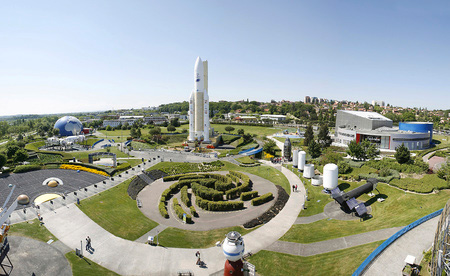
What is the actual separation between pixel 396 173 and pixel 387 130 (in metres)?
47.7

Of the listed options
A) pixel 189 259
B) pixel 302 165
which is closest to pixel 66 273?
pixel 189 259

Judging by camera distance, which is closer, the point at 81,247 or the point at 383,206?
the point at 81,247

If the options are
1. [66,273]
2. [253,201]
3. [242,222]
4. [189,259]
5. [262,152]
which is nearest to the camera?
[66,273]

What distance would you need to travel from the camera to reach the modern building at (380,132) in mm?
78500

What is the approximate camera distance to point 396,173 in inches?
1762

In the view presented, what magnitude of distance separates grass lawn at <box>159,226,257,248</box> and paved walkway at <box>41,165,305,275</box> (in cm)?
100

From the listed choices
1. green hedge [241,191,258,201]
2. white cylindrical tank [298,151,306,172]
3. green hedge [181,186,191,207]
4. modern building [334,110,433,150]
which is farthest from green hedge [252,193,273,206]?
modern building [334,110,433,150]

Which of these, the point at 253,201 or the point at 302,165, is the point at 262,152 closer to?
the point at 302,165

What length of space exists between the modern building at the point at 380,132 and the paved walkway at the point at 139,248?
6141 centimetres

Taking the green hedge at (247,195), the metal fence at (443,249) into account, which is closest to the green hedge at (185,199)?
the green hedge at (247,195)

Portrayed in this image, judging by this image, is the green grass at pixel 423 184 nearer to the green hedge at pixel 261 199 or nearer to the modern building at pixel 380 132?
the green hedge at pixel 261 199

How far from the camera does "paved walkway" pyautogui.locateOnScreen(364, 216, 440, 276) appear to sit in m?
20.5

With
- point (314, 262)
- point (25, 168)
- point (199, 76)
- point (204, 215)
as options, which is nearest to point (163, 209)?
point (204, 215)

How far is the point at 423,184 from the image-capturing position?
124 feet
